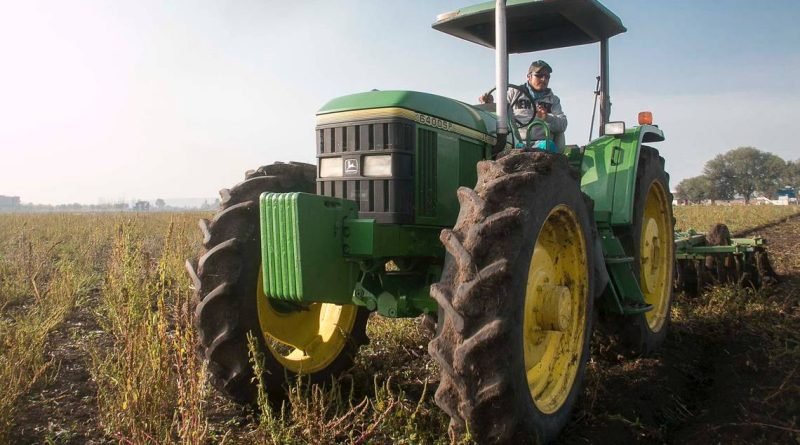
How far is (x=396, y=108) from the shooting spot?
324 cm

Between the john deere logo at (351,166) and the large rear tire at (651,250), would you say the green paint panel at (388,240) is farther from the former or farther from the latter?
the large rear tire at (651,250)

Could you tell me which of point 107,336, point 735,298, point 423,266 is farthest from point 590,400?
point 107,336

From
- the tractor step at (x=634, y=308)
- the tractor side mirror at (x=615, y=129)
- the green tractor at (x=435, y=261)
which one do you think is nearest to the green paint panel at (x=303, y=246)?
the green tractor at (x=435, y=261)

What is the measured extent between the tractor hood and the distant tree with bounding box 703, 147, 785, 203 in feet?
269

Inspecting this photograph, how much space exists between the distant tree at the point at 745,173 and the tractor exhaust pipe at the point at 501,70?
267 ft

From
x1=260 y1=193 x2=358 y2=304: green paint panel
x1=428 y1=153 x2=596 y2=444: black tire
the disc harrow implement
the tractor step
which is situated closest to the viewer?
x1=428 y1=153 x2=596 y2=444: black tire

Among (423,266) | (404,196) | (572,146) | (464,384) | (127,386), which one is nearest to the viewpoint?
(464,384)

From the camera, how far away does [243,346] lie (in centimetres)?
333

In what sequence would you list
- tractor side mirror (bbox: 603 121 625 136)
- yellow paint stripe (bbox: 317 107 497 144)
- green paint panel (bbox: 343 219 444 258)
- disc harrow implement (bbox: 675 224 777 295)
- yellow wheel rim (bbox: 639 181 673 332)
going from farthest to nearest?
disc harrow implement (bbox: 675 224 777 295) → yellow wheel rim (bbox: 639 181 673 332) → tractor side mirror (bbox: 603 121 625 136) → yellow paint stripe (bbox: 317 107 497 144) → green paint panel (bbox: 343 219 444 258)

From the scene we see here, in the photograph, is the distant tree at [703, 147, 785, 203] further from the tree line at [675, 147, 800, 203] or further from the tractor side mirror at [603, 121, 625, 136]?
the tractor side mirror at [603, 121, 625, 136]

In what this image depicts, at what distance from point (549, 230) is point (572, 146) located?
194 cm

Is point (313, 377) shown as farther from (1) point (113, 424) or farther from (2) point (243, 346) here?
(1) point (113, 424)

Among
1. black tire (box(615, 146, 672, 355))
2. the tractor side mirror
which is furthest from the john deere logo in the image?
the tractor side mirror

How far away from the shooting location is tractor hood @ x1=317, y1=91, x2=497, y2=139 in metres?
3.27
